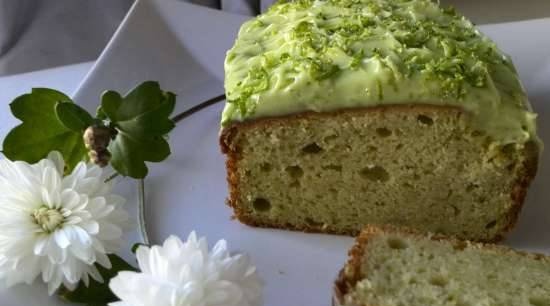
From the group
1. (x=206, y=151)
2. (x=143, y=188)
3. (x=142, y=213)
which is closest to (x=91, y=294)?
(x=142, y=213)

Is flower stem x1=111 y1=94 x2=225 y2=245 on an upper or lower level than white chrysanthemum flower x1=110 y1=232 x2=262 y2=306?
lower

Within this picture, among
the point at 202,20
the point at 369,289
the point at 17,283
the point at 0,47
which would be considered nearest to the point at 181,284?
the point at 369,289

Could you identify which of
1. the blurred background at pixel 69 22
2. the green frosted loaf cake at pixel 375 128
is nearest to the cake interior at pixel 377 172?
the green frosted loaf cake at pixel 375 128

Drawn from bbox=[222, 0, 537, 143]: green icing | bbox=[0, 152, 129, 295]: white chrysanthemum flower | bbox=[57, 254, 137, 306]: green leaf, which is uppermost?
bbox=[222, 0, 537, 143]: green icing

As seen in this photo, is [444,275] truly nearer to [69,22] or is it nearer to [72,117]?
[72,117]

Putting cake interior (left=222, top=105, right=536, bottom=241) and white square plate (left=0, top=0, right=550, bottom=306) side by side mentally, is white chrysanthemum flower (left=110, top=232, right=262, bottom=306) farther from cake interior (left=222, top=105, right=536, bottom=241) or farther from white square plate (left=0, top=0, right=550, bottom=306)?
cake interior (left=222, top=105, right=536, bottom=241)

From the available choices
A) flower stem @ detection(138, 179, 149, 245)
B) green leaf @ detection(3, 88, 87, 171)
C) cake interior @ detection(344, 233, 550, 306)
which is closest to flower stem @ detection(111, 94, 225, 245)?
flower stem @ detection(138, 179, 149, 245)

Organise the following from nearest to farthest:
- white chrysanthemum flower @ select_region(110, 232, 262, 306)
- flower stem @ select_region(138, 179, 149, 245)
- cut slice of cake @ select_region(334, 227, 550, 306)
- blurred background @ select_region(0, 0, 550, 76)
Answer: white chrysanthemum flower @ select_region(110, 232, 262, 306) → cut slice of cake @ select_region(334, 227, 550, 306) → flower stem @ select_region(138, 179, 149, 245) → blurred background @ select_region(0, 0, 550, 76)
